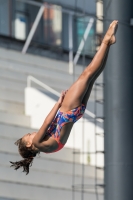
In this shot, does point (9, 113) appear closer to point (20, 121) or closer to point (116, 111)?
point (20, 121)

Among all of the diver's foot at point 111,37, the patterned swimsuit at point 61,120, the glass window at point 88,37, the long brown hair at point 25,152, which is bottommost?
the long brown hair at point 25,152

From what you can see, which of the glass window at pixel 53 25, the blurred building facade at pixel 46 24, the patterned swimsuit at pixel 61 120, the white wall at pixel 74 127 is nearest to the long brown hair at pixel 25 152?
the patterned swimsuit at pixel 61 120

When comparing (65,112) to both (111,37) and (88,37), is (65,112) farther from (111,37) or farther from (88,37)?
→ (88,37)

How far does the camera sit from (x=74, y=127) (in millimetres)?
14477

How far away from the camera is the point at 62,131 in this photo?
8109 millimetres

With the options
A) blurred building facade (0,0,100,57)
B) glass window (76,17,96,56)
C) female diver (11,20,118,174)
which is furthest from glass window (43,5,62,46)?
female diver (11,20,118,174)

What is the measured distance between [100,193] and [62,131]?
552 cm

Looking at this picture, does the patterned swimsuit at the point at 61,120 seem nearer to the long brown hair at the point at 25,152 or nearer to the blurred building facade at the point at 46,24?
the long brown hair at the point at 25,152

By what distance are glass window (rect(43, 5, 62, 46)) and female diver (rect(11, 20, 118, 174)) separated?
25.7ft

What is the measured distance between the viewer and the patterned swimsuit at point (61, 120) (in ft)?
26.4

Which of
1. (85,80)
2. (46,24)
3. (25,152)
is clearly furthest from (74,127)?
(85,80)

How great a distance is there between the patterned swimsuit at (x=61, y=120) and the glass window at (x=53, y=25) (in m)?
7.86

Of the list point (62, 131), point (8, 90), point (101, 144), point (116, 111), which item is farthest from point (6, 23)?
point (62, 131)

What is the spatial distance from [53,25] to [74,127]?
2.66 m
